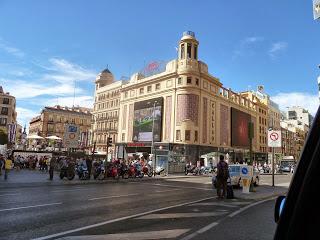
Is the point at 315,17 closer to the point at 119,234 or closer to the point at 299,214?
the point at 299,214

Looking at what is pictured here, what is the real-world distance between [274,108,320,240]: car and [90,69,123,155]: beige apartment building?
7666 centimetres

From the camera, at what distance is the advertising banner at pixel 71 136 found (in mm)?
27328

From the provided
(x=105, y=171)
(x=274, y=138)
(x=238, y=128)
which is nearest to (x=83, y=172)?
(x=105, y=171)

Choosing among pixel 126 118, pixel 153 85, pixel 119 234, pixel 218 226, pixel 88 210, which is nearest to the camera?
pixel 119 234

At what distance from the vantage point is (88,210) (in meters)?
10.1

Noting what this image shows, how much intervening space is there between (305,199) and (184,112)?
2333 inches

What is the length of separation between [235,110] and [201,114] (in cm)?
1605

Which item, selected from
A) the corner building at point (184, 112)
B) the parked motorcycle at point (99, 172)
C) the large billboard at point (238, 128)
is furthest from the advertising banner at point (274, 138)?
the large billboard at point (238, 128)

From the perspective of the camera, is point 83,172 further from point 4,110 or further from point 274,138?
point 4,110

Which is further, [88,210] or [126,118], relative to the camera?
[126,118]

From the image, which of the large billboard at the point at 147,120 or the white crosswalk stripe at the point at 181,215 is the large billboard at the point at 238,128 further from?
the white crosswalk stripe at the point at 181,215

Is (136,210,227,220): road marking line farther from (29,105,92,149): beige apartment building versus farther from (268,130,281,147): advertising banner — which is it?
(29,105,92,149): beige apartment building

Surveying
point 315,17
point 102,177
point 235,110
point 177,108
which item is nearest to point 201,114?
point 177,108

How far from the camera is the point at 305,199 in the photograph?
1.28 m
